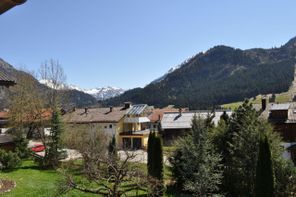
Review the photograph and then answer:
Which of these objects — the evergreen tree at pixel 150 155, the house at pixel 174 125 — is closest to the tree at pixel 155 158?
the evergreen tree at pixel 150 155

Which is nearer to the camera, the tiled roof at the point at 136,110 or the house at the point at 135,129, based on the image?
the house at the point at 135,129

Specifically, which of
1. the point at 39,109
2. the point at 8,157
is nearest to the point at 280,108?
the point at 39,109

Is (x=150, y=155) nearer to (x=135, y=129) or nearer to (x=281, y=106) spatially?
(x=281, y=106)

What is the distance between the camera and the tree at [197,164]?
26797 mm

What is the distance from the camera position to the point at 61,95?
52.3 metres

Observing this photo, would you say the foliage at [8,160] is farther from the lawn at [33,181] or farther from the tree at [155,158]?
the tree at [155,158]

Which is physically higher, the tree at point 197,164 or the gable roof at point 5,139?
the gable roof at point 5,139

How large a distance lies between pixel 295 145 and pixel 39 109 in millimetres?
31983

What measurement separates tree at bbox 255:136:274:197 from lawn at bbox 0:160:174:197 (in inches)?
353

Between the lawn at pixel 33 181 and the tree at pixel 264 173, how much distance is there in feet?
29.4

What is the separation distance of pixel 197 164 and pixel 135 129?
140 feet

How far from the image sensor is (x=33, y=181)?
27125 mm

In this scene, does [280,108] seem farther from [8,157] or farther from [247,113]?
[8,157]

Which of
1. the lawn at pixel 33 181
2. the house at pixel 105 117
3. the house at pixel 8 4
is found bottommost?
the lawn at pixel 33 181
